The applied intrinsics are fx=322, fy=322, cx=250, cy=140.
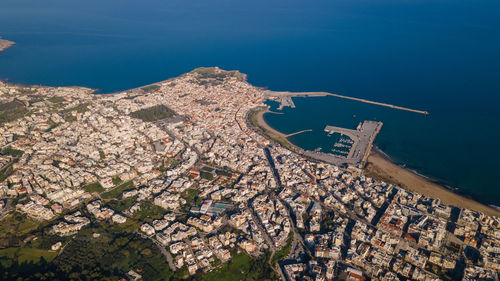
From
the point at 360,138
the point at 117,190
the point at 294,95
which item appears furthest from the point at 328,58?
the point at 117,190

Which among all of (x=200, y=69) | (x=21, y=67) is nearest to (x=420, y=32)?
(x=200, y=69)

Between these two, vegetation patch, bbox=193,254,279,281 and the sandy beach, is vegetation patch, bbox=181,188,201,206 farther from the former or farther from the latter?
the sandy beach

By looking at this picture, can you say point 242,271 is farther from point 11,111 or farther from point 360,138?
point 11,111

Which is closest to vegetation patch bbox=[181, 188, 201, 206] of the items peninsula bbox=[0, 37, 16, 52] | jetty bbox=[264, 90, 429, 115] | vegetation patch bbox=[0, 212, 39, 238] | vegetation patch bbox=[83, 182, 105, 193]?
vegetation patch bbox=[83, 182, 105, 193]

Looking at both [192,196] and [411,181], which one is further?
[411,181]

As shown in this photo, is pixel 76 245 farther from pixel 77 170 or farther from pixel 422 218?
pixel 422 218

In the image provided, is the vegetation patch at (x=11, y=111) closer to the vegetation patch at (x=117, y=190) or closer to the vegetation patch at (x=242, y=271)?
the vegetation patch at (x=117, y=190)
